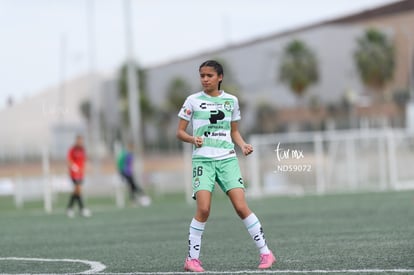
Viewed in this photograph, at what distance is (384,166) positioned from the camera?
125ft

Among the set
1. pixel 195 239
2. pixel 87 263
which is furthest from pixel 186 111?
pixel 87 263

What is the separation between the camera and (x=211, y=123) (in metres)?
10.6

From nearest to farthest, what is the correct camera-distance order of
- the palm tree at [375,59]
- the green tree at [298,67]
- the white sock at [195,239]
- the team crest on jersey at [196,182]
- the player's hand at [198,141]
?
the player's hand at [198,141] → the team crest on jersey at [196,182] → the white sock at [195,239] → the palm tree at [375,59] → the green tree at [298,67]

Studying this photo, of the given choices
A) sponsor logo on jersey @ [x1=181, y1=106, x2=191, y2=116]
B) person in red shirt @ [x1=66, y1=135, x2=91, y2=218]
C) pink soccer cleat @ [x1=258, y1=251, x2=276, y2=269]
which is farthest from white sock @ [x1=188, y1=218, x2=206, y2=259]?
person in red shirt @ [x1=66, y1=135, x2=91, y2=218]

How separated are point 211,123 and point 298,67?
2664 inches

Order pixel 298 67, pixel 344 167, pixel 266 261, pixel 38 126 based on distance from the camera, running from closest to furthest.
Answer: pixel 266 261 < pixel 344 167 < pixel 38 126 < pixel 298 67

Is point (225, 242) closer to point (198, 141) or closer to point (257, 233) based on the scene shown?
point (257, 233)

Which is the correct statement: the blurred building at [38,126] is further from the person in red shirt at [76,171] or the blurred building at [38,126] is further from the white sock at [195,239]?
the white sock at [195,239]

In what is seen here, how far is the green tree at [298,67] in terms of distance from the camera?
76.9 meters

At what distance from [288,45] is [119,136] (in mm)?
16728

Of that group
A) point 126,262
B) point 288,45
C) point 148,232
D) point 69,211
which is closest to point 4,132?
point 288,45

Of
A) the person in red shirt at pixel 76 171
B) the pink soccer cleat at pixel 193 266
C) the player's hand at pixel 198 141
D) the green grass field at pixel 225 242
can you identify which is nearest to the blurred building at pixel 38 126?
the person in red shirt at pixel 76 171

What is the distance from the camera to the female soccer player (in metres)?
10.5

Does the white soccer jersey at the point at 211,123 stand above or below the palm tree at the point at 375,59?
below
